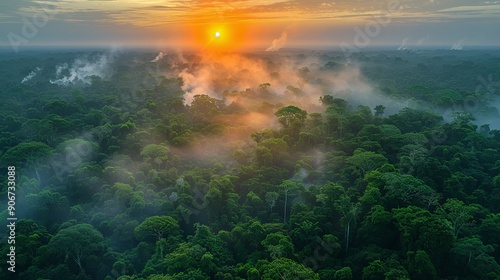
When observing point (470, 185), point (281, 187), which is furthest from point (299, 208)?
point (470, 185)

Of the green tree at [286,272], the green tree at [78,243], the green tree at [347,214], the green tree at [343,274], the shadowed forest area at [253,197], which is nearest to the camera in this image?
the green tree at [286,272]

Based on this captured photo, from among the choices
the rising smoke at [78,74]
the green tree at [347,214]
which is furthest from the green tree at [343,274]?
the rising smoke at [78,74]

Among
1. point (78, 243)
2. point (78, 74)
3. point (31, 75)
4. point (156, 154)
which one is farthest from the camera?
point (78, 74)

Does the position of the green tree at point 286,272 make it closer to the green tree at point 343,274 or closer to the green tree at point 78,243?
the green tree at point 343,274

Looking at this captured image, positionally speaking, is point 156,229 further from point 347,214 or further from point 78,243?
point 347,214

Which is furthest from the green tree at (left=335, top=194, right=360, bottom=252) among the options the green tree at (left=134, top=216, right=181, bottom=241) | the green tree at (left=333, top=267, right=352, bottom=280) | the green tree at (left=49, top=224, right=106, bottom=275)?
the green tree at (left=49, top=224, right=106, bottom=275)

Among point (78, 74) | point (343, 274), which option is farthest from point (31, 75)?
point (343, 274)

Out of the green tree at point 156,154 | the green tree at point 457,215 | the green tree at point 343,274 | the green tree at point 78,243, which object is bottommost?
the green tree at point 78,243

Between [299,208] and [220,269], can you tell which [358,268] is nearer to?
[299,208]

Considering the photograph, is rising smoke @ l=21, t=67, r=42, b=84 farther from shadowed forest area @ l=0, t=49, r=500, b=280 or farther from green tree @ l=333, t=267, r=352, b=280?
green tree @ l=333, t=267, r=352, b=280
